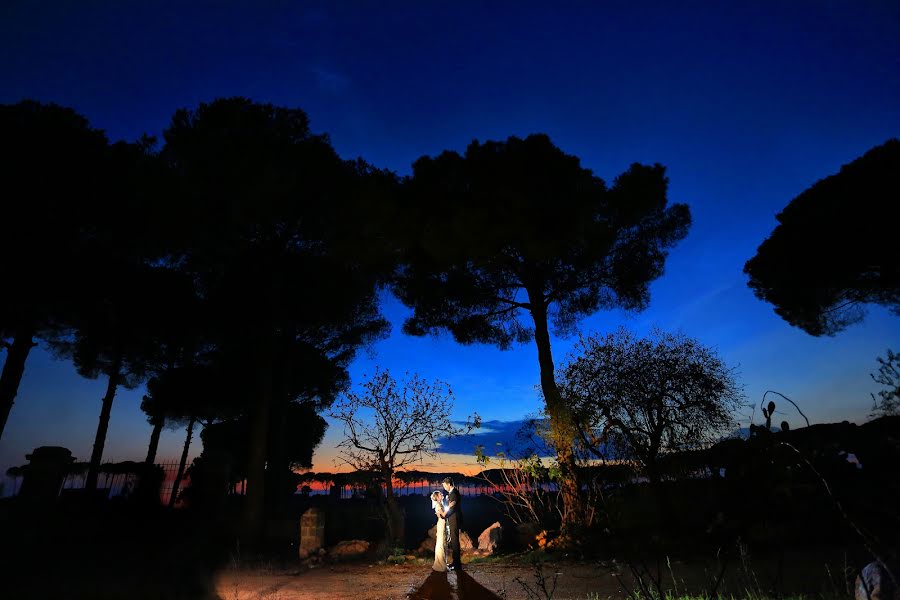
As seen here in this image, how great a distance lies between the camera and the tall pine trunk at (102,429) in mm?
18141

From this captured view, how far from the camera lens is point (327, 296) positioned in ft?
59.0

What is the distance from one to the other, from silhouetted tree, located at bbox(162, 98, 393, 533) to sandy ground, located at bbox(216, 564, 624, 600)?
492cm

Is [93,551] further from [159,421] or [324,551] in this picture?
[159,421]

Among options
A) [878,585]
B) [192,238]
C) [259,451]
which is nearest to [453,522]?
[259,451]

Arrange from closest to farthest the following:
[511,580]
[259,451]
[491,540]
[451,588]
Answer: [451,588] < [511,580] < [491,540] < [259,451]

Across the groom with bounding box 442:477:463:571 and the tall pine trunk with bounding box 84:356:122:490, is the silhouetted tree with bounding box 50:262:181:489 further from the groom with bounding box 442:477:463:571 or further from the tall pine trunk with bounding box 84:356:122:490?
the groom with bounding box 442:477:463:571

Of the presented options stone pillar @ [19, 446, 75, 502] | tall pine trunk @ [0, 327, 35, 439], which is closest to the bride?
stone pillar @ [19, 446, 75, 502]

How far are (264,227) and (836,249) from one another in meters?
18.0

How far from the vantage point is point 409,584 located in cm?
912

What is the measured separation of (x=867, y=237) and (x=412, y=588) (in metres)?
15.3

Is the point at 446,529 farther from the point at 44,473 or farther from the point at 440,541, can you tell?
the point at 44,473

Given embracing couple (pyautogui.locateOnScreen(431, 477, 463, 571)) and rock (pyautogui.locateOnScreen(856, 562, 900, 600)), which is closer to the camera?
rock (pyautogui.locateOnScreen(856, 562, 900, 600))

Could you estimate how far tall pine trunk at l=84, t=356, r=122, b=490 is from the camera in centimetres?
1814

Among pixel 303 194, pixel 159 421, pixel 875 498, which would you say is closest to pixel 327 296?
pixel 303 194
